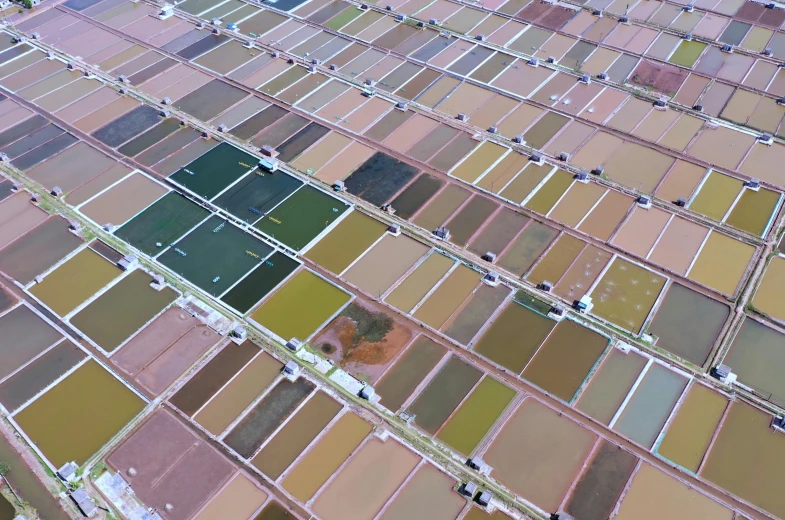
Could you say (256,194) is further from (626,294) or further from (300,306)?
(626,294)

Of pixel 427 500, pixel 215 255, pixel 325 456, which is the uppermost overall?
pixel 215 255

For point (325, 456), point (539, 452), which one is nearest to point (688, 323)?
point (539, 452)

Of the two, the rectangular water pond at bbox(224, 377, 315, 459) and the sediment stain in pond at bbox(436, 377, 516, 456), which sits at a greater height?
the sediment stain in pond at bbox(436, 377, 516, 456)

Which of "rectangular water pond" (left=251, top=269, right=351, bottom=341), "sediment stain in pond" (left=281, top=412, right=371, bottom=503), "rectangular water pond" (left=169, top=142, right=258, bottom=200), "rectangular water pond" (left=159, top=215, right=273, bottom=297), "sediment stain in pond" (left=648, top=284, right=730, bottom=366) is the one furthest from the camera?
"rectangular water pond" (left=169, top=142, right=258, bottom=200)

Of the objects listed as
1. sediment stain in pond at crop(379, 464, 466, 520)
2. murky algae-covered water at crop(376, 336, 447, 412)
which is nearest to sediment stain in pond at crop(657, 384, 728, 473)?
sediment stain in pond at crop(379, 464, 466, 520)

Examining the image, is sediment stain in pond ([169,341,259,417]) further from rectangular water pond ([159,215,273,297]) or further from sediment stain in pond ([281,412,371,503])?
sediment stain in pond ([281,412,371,503])

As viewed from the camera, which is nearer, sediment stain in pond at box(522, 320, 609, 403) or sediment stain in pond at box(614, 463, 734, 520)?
sediment stain in pond at box(614, 463, 734, 520)

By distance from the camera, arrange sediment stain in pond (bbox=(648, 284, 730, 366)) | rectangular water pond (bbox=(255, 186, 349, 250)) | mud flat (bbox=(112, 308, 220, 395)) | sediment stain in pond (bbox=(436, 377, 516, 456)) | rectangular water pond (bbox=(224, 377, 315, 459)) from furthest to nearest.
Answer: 1. rectangular water pond (bbox=(255, 186, 349, 250))
2. sediment stain in pond (bbox=(648, 284, 730, 366))
3. mud flat (bbox=(112, 308, 220, 395))
4. sediment stain in pond (bbox=(436, 377, 516, 456))
5. rectangular water pond (bbox=(224, 377, 315, 459))

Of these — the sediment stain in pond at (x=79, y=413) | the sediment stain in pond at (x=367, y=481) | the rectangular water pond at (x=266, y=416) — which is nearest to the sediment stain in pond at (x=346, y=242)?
the rectangular water pond at (x=266, y=416)
